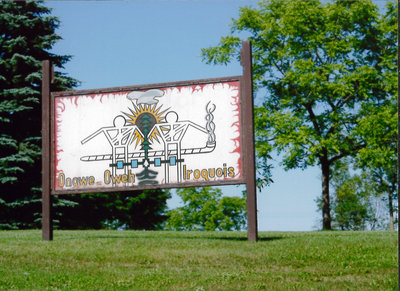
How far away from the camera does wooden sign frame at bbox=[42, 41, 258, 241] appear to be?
18.2 m

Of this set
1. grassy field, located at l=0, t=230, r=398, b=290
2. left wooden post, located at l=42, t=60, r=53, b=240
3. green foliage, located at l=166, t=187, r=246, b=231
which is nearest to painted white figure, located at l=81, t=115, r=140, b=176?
left wooden post, located at l=42, t=60, r=53, b=240

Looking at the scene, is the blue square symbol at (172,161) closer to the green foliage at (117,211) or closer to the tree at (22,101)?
the tree at (22,101)

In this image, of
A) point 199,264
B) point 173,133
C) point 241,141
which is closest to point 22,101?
point 173,133

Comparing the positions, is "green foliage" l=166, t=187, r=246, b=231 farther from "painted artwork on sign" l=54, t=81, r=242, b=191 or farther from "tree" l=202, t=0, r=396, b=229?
"painted artwork on sign" l=54, t=81, r=242, b=191

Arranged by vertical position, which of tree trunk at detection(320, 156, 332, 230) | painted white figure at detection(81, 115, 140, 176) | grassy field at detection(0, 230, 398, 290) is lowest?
grassy field at detection(0, 230, 398, 290)

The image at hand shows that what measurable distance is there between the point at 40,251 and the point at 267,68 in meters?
24.3

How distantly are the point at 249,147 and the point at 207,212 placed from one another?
37665 mm

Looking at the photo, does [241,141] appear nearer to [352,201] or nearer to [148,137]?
[148,137]

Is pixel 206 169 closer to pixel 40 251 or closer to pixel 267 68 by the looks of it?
pixel 40 251

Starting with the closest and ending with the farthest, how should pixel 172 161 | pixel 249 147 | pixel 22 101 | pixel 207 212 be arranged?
pixel 249 147 → pixel 172 161 → pixel 22 101 → pixel 207 212

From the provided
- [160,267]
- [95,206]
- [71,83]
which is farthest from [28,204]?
[160,267]

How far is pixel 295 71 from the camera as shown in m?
35.2

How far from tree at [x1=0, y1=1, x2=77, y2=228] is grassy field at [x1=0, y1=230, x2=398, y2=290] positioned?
54.6 ft

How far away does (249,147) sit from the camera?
18.2 metres
